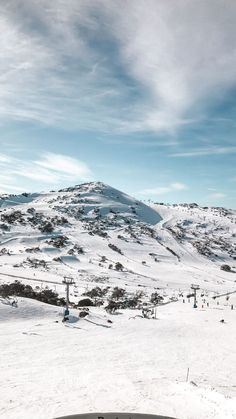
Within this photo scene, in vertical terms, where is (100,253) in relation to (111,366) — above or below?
above

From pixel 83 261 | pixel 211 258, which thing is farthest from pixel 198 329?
pixel 211 258

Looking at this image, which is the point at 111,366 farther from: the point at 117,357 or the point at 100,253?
the point at 100,253

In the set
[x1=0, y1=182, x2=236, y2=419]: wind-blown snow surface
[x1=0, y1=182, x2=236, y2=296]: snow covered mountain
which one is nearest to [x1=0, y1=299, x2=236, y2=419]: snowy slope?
[x1=0, y1=182, x2=236, y2=419]: wind-blown snow surface

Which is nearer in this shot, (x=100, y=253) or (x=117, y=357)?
(x=117, y=357)

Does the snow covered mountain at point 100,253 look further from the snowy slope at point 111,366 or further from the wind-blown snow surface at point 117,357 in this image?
the snowy slope at point 111,366

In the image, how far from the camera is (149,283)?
92312 millimetres

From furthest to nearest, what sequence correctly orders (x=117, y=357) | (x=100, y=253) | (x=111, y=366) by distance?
(x=100, y=253) < (x=117, y=357) < (x=111, y=366)

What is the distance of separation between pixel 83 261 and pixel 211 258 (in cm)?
7455

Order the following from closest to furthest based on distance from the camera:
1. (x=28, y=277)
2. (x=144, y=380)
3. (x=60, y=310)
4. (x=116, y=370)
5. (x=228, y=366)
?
(x=144, y=380)
(x=116, y=370)
(x=228, y=366)
(x=60, y=310)
(x=28, y=277)

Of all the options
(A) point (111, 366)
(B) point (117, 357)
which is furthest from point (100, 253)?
(A) point (111, 366)

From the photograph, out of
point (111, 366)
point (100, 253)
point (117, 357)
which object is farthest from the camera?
point (100, 253)

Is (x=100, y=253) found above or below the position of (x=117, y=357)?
above

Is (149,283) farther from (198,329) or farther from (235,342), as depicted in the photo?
(235,342)

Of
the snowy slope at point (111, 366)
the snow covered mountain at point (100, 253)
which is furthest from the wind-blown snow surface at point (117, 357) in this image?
the snow covered mountain at point (100, 253)
